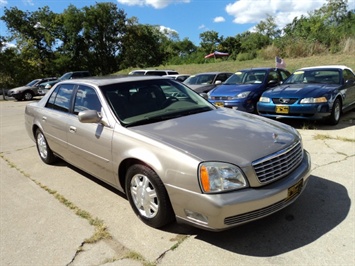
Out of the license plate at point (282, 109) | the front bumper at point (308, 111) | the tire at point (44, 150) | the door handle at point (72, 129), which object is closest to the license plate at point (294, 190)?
the door handle at point (72, 129)

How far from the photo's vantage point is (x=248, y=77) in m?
9.34

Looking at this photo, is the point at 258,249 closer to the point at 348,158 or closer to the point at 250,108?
the point at 348,158

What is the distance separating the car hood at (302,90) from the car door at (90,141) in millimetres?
4853

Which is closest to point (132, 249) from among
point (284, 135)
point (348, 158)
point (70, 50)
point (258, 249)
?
point (258, 249)

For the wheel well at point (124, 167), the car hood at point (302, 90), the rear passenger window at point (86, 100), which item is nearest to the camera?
the wheel well at point (124, 167)

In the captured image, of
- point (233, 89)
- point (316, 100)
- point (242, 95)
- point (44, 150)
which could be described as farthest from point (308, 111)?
point (44, 150)

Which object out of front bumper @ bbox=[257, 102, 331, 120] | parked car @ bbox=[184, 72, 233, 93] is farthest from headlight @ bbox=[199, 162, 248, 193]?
parked car @ bbox=[184, 72, 233, 93]

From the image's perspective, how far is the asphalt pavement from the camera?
2635 mm

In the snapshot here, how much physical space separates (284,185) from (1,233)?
2.93 meters

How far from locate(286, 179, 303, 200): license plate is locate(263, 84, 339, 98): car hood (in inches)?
173

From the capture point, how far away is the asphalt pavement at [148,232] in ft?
8.64

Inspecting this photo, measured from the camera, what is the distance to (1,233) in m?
3.20

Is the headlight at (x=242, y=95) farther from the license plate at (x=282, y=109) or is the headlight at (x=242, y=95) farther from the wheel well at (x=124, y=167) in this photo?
the wheel well at (x=124, y=167)

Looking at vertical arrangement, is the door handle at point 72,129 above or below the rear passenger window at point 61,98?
below
